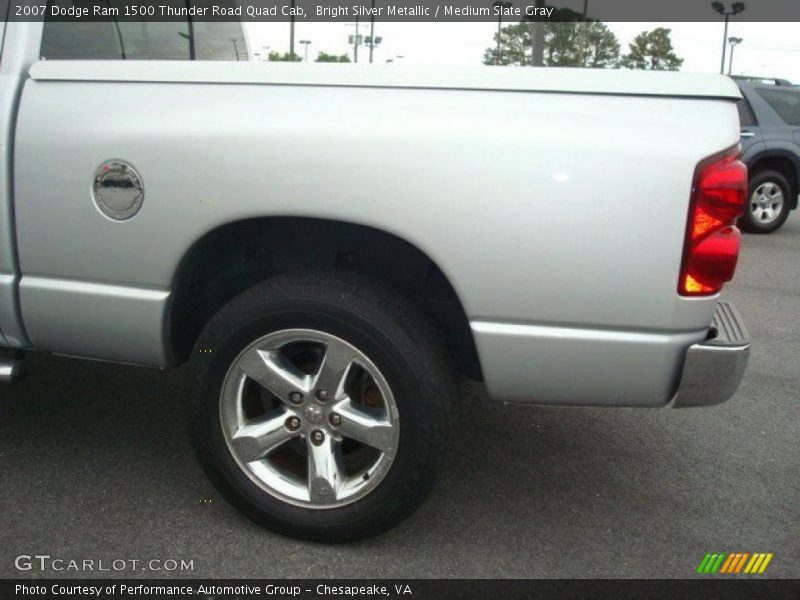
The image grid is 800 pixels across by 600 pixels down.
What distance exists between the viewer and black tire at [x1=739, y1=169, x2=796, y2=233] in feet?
32.3

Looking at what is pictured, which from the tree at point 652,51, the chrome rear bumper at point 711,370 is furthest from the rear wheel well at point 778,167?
the tree at point 652,51

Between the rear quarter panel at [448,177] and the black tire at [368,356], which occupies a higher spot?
the rear quarter panel at [448,177]

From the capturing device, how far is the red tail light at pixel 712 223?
2.15m

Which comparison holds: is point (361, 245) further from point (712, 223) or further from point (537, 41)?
point (537, 41)

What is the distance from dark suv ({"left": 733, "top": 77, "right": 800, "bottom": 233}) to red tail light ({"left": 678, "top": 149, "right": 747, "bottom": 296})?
26.5 ft

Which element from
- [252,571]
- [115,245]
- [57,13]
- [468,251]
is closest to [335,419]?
[252,571]

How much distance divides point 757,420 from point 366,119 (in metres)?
2.59

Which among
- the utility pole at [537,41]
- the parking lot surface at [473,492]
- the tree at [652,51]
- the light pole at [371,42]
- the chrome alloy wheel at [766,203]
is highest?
the tree at [652,51]

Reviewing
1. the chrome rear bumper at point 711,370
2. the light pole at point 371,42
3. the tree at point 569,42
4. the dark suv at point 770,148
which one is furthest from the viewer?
the tree at point 569,42

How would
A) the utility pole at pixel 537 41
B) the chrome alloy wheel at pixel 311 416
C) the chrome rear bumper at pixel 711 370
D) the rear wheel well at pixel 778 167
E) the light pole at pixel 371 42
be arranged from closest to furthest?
the chrome rear bumper at pixel 711 370 < the chrome alloy wheel at pixel 311 416 < the light pole at pixel 371 42 < the rear wheel well at pixel 778 167 < the utility pole at pixel 537 41

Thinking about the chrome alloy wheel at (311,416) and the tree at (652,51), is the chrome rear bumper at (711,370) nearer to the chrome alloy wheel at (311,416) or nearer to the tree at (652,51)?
the chrome alloy wheel at (311,416)

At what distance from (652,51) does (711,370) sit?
3050 centimetres

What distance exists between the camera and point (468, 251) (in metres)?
2.22

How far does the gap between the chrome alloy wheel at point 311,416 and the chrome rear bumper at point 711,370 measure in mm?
847
